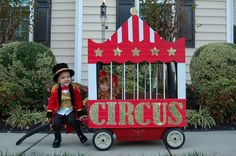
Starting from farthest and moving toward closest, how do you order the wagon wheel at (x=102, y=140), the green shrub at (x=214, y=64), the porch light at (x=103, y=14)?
1. the porch light at (x=103, y=14)
2. the green shrub at (x=214, y=64)
3. the wagon wheel at (x=102, y=140)

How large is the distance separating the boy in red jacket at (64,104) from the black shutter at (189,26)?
592 cm

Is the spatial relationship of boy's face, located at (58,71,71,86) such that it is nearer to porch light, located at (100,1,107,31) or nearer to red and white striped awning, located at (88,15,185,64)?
red and white striped awning, located at (88,15,185,64)

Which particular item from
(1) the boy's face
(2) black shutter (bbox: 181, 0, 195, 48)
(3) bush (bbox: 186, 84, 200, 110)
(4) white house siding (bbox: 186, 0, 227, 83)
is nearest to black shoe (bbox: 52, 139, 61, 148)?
(1) the boy's face

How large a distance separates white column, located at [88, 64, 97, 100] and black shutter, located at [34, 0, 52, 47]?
5.70 meters

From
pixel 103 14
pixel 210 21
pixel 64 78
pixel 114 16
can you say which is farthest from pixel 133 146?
pixel 210 21

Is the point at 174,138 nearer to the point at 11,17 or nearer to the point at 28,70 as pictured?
the point at 28,70

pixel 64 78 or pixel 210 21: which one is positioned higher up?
pixel 210 21

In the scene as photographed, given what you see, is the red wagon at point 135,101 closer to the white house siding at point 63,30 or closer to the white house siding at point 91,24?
the white house siding at point 91,24

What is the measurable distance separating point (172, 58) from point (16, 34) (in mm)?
6626

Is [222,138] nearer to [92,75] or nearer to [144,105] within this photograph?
[144,105]

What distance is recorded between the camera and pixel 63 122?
5922mm

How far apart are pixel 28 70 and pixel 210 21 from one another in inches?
225

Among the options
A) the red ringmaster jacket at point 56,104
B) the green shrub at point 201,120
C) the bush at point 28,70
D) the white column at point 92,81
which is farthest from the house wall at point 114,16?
the white column at point 92,81

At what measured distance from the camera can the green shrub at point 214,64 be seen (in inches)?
333
